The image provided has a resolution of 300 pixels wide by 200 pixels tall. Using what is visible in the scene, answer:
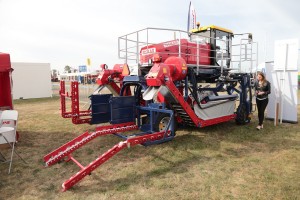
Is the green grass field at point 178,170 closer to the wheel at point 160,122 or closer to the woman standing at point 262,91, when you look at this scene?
the wheel at point 160,122

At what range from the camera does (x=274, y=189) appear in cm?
369

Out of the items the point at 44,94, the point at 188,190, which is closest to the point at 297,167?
the point at 188,190

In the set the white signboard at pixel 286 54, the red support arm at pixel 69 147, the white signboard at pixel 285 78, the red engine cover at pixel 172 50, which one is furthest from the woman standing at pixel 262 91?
the red support arm at pixel 69 147

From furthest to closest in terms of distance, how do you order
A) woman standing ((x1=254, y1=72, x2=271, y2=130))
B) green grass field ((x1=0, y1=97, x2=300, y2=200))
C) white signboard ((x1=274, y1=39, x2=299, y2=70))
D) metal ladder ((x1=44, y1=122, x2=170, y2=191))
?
white signboard ((x1=274, y1=39, x2=299, y2=70)) → woman standing ((x1=254, y1=72, x2=271, y2=130)) → metal ladder ((x1=44, y1=122, x2=170, y2=191)) → green grass field ((x1=0, y1=97, x2=300, y2=200))

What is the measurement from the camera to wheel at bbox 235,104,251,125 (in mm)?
7902

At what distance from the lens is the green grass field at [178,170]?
3682mm

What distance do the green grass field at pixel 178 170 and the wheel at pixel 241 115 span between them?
96cm

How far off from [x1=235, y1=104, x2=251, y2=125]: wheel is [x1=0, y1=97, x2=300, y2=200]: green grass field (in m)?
0.96

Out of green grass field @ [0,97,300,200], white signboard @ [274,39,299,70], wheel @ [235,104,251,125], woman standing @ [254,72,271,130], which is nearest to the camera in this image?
green grass field @ [0,97,300,200]

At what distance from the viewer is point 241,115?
793cm

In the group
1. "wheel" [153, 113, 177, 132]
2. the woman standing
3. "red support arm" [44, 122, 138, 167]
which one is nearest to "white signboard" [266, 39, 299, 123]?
the woman standing

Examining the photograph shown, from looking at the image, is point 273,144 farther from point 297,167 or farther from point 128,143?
point 128,143

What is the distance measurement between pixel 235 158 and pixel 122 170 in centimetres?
252

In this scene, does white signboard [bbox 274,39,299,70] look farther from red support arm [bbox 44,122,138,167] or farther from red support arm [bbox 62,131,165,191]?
red support arm [bbox 44,122,138,167]
